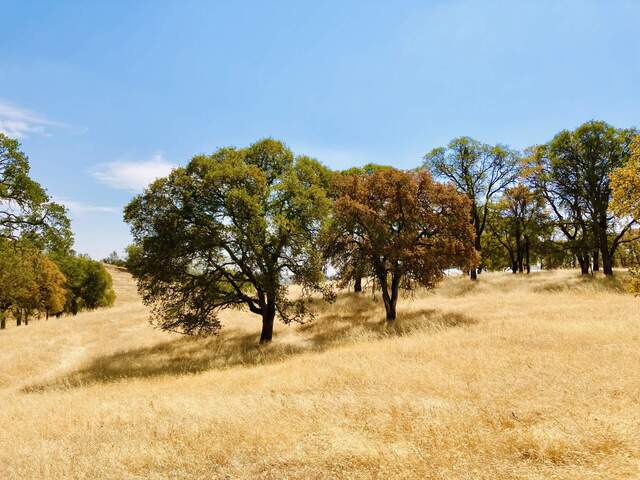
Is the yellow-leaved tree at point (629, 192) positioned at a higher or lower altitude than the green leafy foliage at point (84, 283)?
higher

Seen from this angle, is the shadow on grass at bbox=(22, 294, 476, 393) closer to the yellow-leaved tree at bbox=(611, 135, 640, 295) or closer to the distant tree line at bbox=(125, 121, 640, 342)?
the distant tree line at bbox=(125, 121, 640, 342)

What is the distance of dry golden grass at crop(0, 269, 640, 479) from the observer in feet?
20.0

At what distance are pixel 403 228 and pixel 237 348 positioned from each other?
12.5 meters

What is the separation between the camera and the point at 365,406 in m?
8.86

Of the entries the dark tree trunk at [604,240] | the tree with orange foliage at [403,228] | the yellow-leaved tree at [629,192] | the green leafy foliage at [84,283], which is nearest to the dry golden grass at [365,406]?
the tree with orange foliage at [403,228]

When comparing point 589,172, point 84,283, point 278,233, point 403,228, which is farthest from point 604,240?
point 84,283

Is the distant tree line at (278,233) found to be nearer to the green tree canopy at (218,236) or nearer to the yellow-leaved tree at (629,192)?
the green tree canopy at (218,236)

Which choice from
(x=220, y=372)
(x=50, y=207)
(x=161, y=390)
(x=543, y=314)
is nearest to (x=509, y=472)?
(x=161, y=390)

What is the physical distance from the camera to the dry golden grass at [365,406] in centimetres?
610

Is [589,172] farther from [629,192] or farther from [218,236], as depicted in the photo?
[218,236]

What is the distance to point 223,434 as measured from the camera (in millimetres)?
7805

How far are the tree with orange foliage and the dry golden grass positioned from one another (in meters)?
3.60

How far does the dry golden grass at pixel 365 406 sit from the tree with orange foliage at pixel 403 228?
11.8ft

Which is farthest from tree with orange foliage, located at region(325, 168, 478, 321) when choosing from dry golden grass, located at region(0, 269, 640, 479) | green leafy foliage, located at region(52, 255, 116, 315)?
green leafy foliage, located at region(52, 255, 116, 315)
